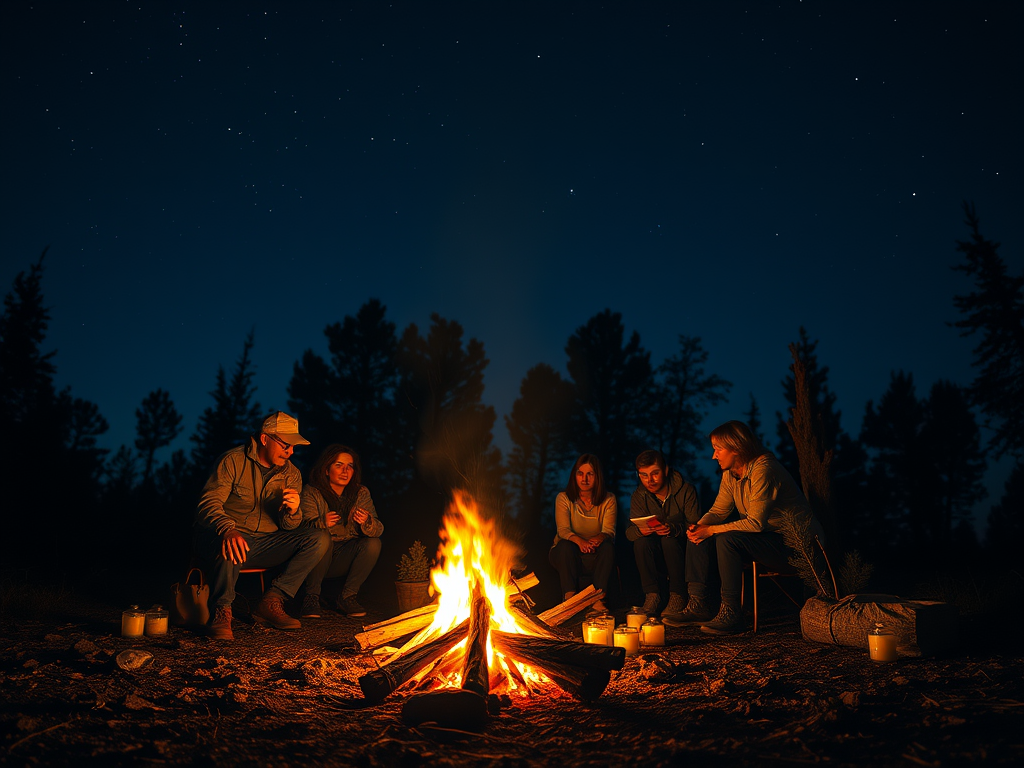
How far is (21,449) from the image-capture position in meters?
11.6

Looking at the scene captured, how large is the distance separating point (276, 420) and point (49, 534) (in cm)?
752

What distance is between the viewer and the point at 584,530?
16.8ft

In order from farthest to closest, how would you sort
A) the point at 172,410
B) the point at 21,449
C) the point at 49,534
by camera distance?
the point at 172,410 → the point at 21,449 → the point at 49,534

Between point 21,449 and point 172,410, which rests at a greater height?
point 172,410

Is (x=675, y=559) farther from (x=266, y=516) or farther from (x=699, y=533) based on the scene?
(x=266, y=516)

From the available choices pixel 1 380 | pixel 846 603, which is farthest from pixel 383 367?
pixel 846 603

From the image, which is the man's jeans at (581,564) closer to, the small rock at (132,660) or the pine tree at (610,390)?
the small rock at (132,660)

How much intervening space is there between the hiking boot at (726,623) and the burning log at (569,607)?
75 cm

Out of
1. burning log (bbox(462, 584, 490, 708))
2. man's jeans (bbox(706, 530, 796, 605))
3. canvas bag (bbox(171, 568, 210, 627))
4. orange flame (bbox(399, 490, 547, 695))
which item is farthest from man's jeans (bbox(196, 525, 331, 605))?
man's jeans (bbox(706, 530, 796, 605))

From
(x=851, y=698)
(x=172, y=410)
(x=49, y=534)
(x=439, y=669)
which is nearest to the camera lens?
(x=851, y=698)

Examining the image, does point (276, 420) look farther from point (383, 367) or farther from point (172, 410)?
point (172, 410)

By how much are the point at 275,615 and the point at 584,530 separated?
2295mm

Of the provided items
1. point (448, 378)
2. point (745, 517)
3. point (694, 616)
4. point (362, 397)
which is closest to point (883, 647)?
point (745, 517)

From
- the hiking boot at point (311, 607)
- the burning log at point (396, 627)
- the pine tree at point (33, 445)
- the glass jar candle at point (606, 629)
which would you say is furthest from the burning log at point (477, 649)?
the pine tree at point (33, 445)
